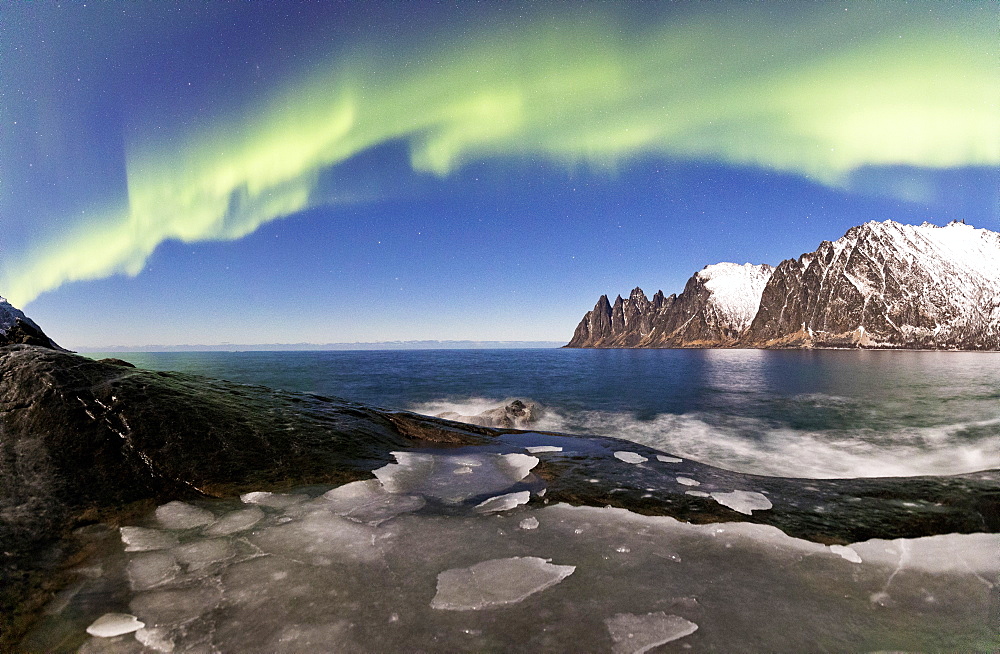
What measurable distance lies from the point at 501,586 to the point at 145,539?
187 inches

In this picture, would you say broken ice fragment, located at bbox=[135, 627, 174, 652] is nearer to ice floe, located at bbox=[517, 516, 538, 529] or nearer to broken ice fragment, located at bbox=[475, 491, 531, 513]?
broken ice fragment, located at bbox=[475, 491, 531, 513]

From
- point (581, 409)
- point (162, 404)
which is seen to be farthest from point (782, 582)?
point (581, 409)

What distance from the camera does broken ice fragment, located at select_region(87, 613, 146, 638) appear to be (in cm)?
335

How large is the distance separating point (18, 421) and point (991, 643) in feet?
44.6

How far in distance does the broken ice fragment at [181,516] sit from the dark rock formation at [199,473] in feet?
1.18

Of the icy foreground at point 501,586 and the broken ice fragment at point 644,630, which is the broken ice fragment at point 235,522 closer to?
the icy foreground at point 501,586

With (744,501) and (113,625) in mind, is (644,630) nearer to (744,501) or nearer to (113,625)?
(744,501)

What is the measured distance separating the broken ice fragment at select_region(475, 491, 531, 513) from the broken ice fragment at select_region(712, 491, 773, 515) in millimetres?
3317

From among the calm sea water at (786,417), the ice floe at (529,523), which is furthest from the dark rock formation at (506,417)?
the ice floe at (529,523)

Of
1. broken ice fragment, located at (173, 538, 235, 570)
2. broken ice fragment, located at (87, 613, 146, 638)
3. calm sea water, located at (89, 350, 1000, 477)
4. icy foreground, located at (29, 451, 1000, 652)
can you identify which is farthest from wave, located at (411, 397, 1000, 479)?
broken ice fragment, located at (87, 613, 146, 638)

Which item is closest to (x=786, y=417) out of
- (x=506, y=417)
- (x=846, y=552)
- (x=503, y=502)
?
(x=506, y=417)

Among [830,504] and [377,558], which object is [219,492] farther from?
[830,504]

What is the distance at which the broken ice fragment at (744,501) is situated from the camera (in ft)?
20.3

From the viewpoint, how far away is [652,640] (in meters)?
3.30
